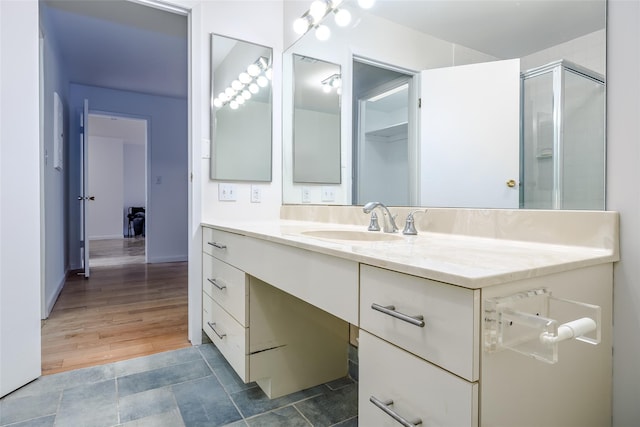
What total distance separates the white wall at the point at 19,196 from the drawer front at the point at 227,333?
0.74m

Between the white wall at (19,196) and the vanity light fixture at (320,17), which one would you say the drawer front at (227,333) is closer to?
the white wall at (19,196)

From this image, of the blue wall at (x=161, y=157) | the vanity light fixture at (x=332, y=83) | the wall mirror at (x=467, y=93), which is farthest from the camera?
the blue wall at (x=161, y=157)

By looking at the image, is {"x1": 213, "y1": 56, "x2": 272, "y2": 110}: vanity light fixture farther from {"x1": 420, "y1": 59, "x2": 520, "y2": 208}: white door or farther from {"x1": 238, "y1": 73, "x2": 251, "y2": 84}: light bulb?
{"x1": 420, "y1": 59, "x2": 520, "y2": 208}: white door

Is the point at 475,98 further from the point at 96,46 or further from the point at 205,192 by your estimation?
the point at 96,46

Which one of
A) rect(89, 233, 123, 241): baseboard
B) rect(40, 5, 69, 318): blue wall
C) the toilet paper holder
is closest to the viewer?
the toilet paper holder

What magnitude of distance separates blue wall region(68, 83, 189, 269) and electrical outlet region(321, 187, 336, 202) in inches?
135

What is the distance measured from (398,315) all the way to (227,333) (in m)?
1.14

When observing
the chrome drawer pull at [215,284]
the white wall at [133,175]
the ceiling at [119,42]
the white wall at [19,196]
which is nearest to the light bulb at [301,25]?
the ceiling at [119,42]

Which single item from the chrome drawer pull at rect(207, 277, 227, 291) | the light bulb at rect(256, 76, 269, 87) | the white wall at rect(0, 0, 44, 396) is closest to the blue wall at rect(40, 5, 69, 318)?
the white wall at rect(0, 0, 44, 396)

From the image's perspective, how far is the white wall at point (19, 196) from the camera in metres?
1.48

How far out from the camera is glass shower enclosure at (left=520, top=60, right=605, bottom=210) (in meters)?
0.93

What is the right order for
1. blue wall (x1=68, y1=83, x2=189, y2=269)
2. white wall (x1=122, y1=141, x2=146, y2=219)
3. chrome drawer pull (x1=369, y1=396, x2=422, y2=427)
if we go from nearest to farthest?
chrome drawer pull (x1=369, y1=396, x2=422, y2=427)
blue wall (x1=68, y1=83, x2=189, y2=269)
white wall (x1=122, y1=141, x2=146, y2=219)

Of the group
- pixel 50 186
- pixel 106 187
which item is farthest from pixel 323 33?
pixel 106 187

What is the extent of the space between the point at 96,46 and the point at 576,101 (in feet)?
12.4
